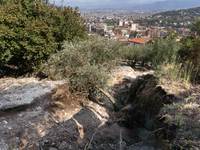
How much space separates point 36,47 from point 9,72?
14.3 ft

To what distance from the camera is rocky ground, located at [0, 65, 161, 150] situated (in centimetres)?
481

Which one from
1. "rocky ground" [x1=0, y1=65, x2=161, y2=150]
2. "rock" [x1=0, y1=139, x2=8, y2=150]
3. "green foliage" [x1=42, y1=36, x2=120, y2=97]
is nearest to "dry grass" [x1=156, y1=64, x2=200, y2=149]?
"rocky ground" [x1=0, y1=65, x2=161, y2=150]

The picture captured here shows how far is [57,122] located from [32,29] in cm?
653

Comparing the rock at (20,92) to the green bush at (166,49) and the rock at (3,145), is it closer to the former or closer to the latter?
the rock at (3,145)

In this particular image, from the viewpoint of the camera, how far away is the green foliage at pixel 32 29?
8702 millimetres

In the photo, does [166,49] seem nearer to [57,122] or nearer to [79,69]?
[79,69]

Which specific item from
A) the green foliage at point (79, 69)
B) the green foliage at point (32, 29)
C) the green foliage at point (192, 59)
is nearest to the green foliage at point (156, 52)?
the green foliage at point (192, 59)

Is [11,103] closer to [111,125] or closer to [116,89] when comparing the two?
[111,125]

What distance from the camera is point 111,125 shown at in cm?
724

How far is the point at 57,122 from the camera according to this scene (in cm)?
632

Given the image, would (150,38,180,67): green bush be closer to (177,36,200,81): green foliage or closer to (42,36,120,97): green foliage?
(177,36,200,81): green foliage

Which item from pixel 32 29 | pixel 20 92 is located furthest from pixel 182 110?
pixel 32 29

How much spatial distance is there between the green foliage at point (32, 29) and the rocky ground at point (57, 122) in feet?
7.48

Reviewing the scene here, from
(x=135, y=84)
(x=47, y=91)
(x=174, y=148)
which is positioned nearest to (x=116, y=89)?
(x=135, y=84)
